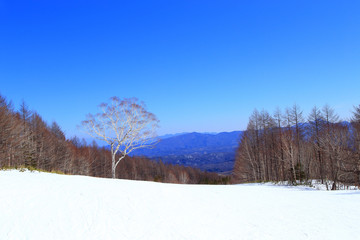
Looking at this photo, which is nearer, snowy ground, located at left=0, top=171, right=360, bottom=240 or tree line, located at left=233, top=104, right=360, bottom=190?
snowy ground, located at left=0, top=171, right=360, bottom=240

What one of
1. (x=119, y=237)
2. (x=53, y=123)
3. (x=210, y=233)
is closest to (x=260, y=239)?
(x=210, y=233)

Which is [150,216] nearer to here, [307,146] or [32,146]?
[32,146]

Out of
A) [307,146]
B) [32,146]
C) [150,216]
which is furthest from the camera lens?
[307,146]

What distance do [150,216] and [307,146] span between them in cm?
4611

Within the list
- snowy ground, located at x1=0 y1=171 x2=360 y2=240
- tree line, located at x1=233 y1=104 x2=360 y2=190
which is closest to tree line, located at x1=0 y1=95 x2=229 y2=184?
snowy ground, located at x1=0 y1=171 x2=360 y2=240

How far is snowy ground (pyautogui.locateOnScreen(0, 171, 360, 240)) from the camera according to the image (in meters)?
6.77

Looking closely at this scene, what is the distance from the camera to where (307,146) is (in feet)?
147

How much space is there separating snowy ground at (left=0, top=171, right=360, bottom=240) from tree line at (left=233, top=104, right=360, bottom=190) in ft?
64.0

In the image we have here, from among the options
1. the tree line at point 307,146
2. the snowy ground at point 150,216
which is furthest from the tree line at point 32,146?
the tree line at point 307,146

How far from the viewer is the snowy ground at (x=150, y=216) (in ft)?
22.2

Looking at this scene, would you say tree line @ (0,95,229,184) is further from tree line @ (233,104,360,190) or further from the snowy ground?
tree line @ (233,104,360,190)

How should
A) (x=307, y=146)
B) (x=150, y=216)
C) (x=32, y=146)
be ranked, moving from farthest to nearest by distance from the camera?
(x=307, y=146), (x=32, y=146), (x=150, y=216)

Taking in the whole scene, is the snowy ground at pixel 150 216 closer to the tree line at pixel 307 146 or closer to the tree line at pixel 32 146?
the tree line at pixel 32 146

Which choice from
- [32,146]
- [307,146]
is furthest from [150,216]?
[307,146]
